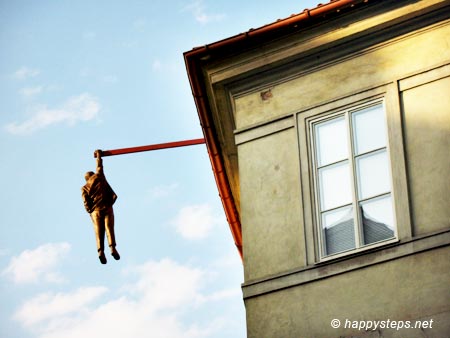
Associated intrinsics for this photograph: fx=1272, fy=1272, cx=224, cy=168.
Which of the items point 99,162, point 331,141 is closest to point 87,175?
point 99,162

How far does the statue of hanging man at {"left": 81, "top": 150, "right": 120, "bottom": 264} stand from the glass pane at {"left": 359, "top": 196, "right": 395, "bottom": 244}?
357 cm

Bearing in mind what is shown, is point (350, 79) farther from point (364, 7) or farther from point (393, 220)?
point (393, 220)

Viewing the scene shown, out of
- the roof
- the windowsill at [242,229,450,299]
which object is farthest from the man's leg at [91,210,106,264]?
the windowsill at [242,229,450,299]

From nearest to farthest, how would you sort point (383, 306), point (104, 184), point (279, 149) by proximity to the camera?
point (383, 306) < point (279, 149) < point (104, 184)

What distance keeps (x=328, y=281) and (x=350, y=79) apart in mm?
2883

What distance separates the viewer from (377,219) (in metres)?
15.1

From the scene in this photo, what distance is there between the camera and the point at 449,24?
15.9 meters

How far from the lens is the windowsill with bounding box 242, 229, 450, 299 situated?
14.5 metres

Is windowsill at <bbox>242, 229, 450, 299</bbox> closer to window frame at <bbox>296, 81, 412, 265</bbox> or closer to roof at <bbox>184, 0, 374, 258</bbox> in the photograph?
window frame at <bbox>296, 81, 412, 265</bbox>

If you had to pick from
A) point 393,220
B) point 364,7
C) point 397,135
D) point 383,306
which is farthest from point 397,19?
point 383,306

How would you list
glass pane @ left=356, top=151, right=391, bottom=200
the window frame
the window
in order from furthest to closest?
glass pane @ left=356, top=151, right=391, bottom=200
the window
the window frame

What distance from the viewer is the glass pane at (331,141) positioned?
15984mm

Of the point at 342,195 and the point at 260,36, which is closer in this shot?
the point at 342,195

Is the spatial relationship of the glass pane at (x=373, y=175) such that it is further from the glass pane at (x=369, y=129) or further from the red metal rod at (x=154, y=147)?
the red metal rod at (x=154, y=147)
